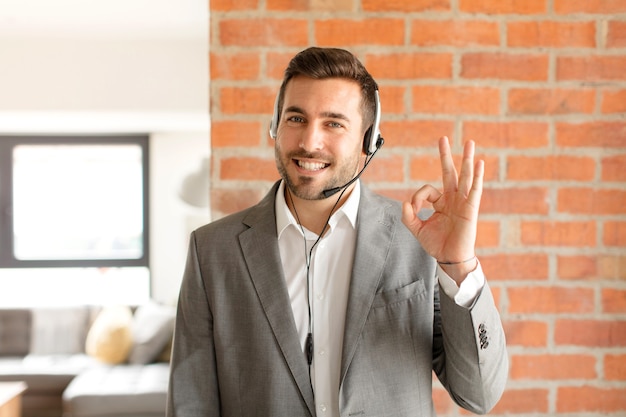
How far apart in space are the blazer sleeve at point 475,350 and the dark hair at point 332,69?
45cm

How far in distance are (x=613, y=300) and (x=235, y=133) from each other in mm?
1150

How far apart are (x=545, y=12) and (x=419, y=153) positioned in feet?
1.71

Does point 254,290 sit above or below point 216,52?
below

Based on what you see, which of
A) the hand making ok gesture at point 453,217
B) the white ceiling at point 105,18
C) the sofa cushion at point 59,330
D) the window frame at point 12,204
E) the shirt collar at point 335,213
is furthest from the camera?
the window frame at point 12,204

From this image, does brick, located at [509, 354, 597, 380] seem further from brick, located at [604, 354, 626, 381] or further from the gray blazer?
the gray blazer

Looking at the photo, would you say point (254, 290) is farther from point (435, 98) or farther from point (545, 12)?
point (545, 12)

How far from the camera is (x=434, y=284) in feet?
4.48

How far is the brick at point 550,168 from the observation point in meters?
1.75

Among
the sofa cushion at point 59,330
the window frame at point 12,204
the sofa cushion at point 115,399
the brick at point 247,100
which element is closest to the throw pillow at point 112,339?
the sofa cushion at point 59,330

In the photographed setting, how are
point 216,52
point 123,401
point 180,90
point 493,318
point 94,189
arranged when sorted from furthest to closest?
point 94,189, point 180,90, point 123,401, point 216,52, point 493,318

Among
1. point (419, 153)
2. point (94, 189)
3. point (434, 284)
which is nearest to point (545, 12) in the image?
point (419, 153)

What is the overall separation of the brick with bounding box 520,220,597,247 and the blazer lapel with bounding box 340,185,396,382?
55 cm

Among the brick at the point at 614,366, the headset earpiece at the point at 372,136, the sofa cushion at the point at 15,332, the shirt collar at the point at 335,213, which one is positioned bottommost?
the sofa cushion at the point at 15,332

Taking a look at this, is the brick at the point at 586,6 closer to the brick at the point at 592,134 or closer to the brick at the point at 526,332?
the brick at the point at 592,134
